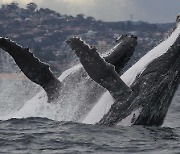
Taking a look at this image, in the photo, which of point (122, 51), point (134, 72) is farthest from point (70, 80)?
point (134, 72)

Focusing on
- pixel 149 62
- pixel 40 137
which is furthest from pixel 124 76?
pixel 40 137

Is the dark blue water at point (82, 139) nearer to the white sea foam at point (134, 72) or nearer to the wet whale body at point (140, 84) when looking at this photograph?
the wet whale body at point (140, 84)

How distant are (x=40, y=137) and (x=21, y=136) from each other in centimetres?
57

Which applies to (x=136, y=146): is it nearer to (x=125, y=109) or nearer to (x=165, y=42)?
(x=125, y=109)

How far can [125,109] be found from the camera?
13.5 m

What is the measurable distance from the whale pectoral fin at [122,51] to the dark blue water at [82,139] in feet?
7.35

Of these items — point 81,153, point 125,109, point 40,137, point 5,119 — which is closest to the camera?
point 81,153

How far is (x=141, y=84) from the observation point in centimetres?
1370

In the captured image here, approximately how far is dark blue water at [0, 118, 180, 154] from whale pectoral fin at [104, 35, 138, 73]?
224 centimetres

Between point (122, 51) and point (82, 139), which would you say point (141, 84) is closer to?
point (122, 51)

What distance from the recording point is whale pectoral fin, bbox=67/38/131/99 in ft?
43.2

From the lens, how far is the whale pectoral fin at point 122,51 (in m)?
14.9

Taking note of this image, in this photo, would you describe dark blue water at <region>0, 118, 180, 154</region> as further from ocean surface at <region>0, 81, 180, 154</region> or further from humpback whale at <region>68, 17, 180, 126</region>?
humpback whale at <region>68, 17, 180, 126</region>

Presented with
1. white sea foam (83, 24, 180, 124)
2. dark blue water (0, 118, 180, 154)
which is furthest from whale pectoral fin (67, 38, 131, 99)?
dark blue water (0, 118, 180, 154)
